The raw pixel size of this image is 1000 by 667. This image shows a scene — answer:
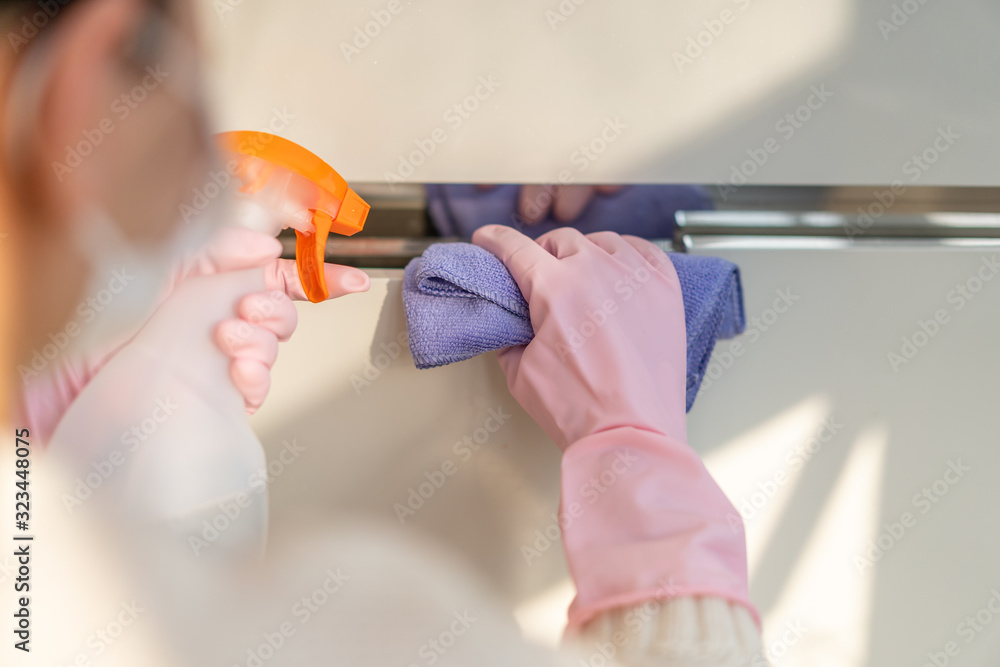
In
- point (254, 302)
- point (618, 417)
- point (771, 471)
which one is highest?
point (254, 302)

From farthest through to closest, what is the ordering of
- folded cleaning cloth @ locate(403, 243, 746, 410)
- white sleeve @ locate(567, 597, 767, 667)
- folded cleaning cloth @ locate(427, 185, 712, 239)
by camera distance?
folded cleaning cloth @ locate(427, 185, 712, 239), folded cleaning cloth @ locate(403, 243, 746, 410), white sleeve @ locate(567, 597, 767, 667)

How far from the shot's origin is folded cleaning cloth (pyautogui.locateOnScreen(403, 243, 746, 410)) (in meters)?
Result: 0.43

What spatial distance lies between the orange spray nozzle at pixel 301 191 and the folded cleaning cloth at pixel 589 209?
13cm

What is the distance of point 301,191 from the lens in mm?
419

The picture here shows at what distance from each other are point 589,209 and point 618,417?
0.75 feet

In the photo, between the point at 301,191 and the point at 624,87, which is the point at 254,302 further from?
the point at 624,87

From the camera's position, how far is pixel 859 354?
50 cm

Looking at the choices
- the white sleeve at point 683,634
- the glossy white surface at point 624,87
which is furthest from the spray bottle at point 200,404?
the white sleeve at point 683,634

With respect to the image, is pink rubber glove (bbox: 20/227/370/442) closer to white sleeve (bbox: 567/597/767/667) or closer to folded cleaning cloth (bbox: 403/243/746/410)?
folded cleaning cloth (bbox: 403/243/746/410)

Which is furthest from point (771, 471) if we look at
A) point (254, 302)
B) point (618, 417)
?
point (254, 302)

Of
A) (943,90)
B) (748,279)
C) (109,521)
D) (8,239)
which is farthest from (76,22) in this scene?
(943,90)

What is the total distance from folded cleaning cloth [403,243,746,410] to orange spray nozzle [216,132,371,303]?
0.20 ft

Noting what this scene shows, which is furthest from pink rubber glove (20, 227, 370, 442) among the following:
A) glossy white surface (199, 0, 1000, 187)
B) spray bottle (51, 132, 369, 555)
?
glossy white surface (199, 0, 1000, 187)

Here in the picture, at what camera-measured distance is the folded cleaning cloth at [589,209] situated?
1.80 ft
